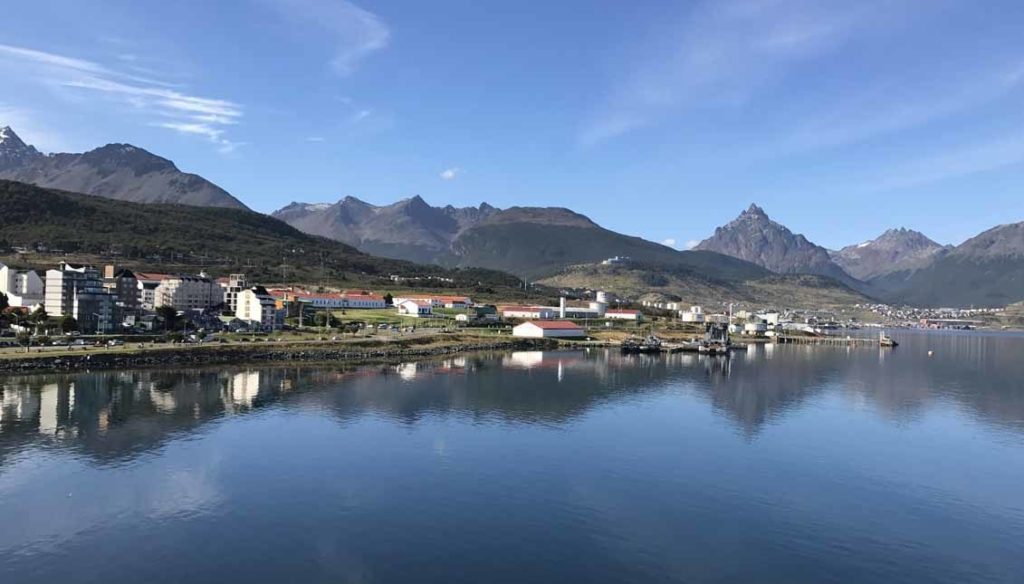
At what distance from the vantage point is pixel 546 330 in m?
85.0

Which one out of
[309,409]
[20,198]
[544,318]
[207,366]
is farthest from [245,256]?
[309,409]

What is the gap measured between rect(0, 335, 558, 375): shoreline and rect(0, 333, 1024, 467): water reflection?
253cm

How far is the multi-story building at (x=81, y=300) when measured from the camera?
2333 inches

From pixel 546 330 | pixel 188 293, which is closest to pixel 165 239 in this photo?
pixel 188 293

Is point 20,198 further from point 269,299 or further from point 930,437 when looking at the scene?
point 930,437

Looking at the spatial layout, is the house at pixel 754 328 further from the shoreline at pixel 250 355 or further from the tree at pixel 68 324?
the tree at pixel 68 324

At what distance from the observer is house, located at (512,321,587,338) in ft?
275

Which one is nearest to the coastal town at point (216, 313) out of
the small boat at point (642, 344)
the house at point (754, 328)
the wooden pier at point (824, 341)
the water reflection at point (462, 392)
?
the house at point (754, 328)

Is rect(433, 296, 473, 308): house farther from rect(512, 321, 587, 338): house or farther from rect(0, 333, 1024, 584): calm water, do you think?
rect(0, 333, 1024, 584): calm water

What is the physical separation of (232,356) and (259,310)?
15392 mm

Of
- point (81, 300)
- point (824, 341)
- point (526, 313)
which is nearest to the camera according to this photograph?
point (81, 300)

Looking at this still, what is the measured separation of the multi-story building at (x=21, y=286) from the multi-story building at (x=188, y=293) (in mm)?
11445

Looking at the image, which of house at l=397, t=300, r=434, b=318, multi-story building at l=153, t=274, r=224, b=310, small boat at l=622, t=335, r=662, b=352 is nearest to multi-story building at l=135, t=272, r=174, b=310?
multi-story building at l=153, t=274, r=224, b=310

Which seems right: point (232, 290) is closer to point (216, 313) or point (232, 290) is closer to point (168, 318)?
point (216, 313)
